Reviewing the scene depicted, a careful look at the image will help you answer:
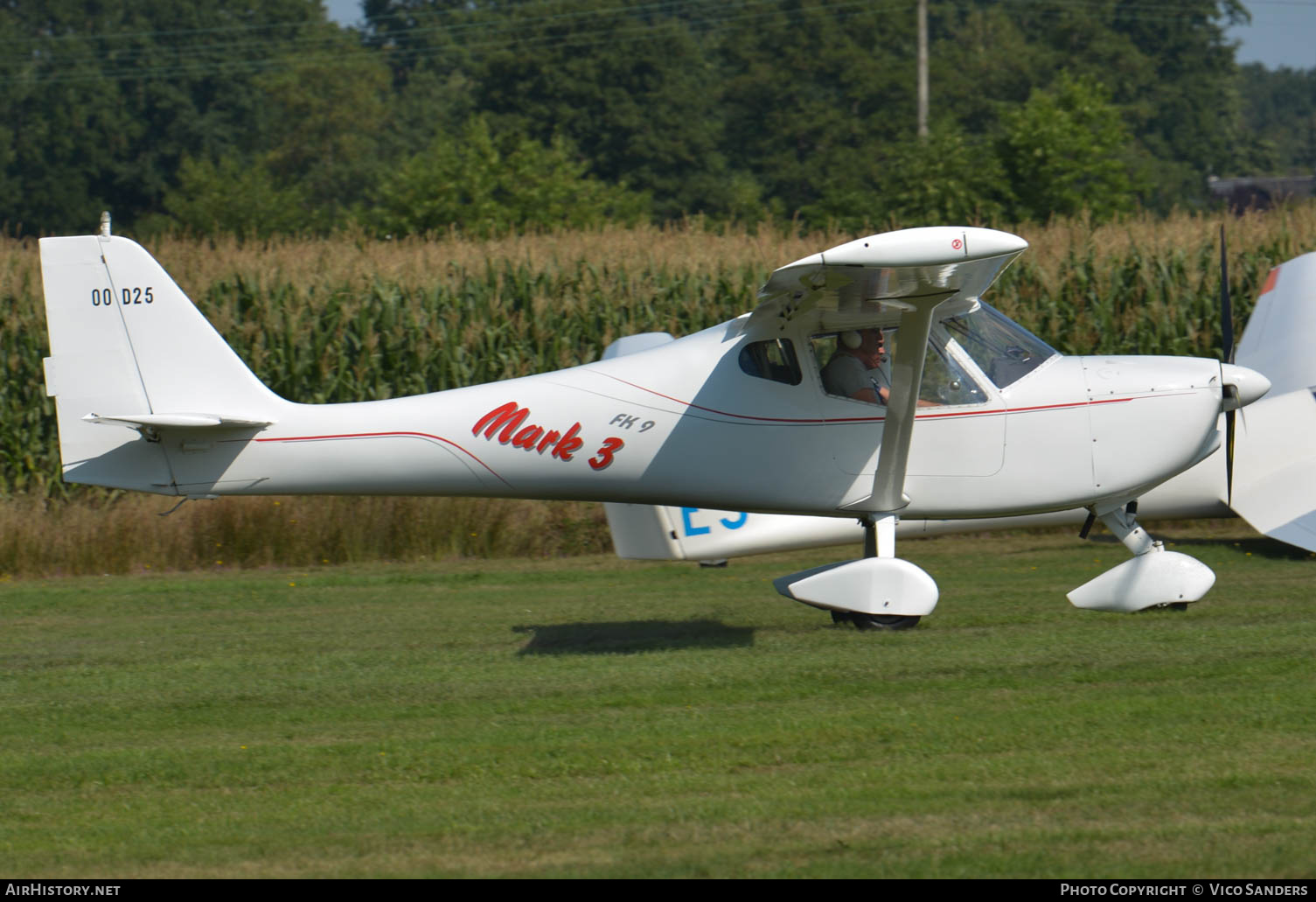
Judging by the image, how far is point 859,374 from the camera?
8.95m

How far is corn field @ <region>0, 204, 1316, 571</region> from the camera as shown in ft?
50.3

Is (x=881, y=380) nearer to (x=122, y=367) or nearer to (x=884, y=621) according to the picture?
(x=884, y=621)

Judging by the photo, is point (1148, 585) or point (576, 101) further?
point (576, 101)

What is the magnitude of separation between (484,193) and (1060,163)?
45.6 ft

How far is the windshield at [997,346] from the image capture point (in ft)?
29.4

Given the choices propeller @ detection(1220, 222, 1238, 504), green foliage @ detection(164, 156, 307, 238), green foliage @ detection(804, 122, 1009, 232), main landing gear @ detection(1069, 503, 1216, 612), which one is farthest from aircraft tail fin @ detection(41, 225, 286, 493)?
green foliage @ detection(164, 156, 307, 238)

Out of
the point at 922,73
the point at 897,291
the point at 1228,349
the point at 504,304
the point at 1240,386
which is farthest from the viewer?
the point at 922,73

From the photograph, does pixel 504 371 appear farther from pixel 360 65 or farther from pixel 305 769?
pixel 360 65

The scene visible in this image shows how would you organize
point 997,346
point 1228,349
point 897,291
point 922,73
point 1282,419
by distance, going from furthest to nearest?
point 922,73
point 1282,419
point 1228,349
point 997,346
point 897,291

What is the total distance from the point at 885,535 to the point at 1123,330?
8200mm

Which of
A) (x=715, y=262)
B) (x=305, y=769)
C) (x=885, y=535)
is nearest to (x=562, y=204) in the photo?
(x=715, y=262)

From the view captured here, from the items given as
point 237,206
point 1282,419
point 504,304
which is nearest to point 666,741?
point 1282,419

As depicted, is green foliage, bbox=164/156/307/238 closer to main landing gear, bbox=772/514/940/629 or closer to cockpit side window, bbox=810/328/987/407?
cockpit side window, bbox=810/328/987/407

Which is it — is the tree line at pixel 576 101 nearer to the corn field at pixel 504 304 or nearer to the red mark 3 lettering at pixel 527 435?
the corn field at pixel 504 304
